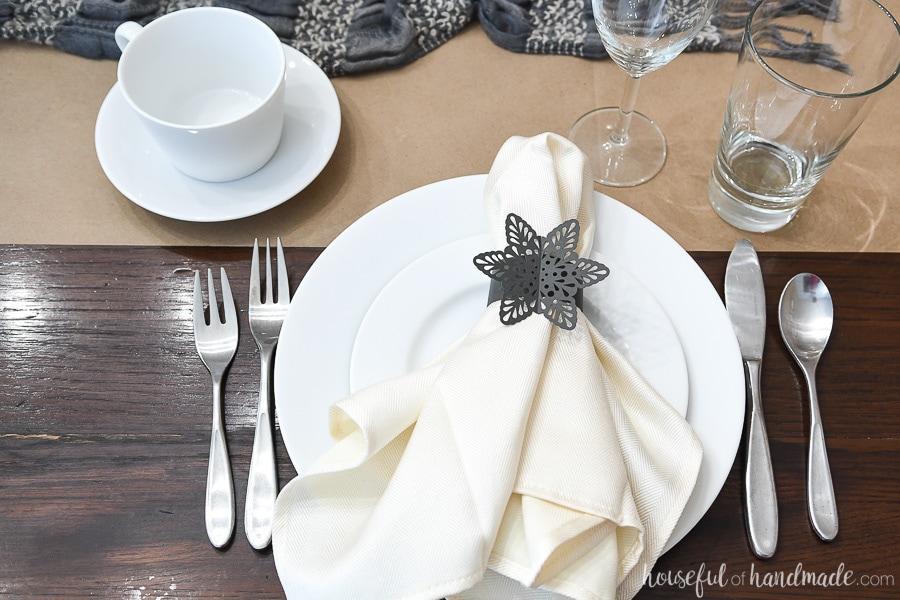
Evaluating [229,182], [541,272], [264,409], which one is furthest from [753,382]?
[229,182]

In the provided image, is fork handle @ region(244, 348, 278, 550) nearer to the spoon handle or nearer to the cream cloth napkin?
the cream cloth napkin

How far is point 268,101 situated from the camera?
1.91 feet

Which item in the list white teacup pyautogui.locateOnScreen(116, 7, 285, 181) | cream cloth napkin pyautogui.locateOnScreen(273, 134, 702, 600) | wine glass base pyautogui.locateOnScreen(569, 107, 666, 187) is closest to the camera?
cream cloth napkin pyautogui.locateOnScreen(273, 134, 702, 600)

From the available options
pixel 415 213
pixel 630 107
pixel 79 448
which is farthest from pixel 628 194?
pixel 79 448

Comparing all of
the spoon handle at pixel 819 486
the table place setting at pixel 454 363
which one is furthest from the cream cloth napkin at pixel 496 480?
the spoon handle at pixel 819 486

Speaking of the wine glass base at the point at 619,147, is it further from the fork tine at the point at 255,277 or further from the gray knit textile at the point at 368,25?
the fork tine at the point at 255,277

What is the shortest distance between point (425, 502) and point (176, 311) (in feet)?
0.94

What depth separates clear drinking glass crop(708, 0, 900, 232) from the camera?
57 cm

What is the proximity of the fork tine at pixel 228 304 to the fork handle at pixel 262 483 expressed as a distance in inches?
2.4

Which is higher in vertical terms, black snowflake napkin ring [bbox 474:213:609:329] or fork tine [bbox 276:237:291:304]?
black snowflake napkin ring [bbox 474:213:609:329]

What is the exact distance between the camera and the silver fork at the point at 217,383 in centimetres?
47

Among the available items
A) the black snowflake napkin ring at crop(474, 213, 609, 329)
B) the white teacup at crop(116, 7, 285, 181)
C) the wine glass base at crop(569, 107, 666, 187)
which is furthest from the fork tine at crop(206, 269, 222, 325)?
the wine glass base at crop(569, 107, 666, 187)

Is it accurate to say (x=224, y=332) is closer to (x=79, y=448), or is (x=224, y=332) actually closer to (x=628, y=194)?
(x=79, y=448)

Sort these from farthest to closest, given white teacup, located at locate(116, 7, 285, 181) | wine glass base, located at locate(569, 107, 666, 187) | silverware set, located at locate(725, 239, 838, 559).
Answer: wine glass base, located at locate(569, 107, 666, 187) → white teacup, located at locate(116, 7, 285, 181) → silverware set, located at locate(725, 239, 838, 559)
